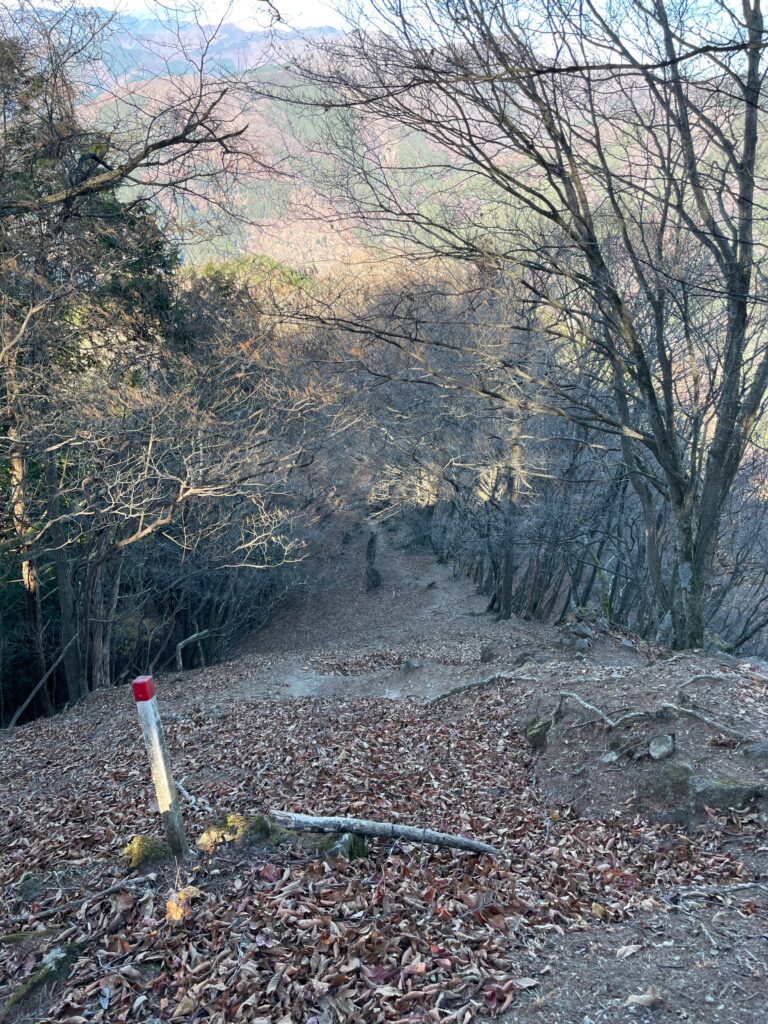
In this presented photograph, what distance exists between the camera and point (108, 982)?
312cm

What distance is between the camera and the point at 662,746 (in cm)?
545

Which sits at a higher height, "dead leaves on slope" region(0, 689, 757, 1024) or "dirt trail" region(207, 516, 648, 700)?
"dead leaves on slope" region(0, 689, 757, 1024)

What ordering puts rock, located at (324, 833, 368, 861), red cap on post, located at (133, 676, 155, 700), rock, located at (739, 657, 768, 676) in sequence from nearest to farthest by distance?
red cap on post, located at (133, 676, 155, 700)
rock, located at (324, 833, 368, 861)
rock, located at (739, 657, 768, 676)

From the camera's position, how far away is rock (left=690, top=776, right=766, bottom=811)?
4812 mm

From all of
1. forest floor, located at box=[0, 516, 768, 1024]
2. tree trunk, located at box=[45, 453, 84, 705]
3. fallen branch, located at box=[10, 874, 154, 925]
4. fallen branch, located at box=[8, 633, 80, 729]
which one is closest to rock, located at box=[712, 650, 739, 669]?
forest floor, located at box=[0, 516, 768, 1024]

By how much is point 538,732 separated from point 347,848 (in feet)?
10.1

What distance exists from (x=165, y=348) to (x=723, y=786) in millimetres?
14267

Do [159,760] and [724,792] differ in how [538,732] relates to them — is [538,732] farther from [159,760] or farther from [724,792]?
[159,760]

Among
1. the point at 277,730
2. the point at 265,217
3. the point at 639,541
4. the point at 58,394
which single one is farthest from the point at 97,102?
the point at 639,541

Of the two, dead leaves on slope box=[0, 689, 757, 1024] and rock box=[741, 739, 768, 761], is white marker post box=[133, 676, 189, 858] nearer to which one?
dead leaves on slope box=[0, 689, 757, 1024]

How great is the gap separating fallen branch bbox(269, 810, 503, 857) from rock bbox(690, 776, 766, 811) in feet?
5.09

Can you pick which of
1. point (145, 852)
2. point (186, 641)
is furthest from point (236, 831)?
point (186, 641)

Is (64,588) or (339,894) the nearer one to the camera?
(339,894)

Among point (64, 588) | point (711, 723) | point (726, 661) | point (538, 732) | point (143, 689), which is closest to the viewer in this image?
point (143, 689)
